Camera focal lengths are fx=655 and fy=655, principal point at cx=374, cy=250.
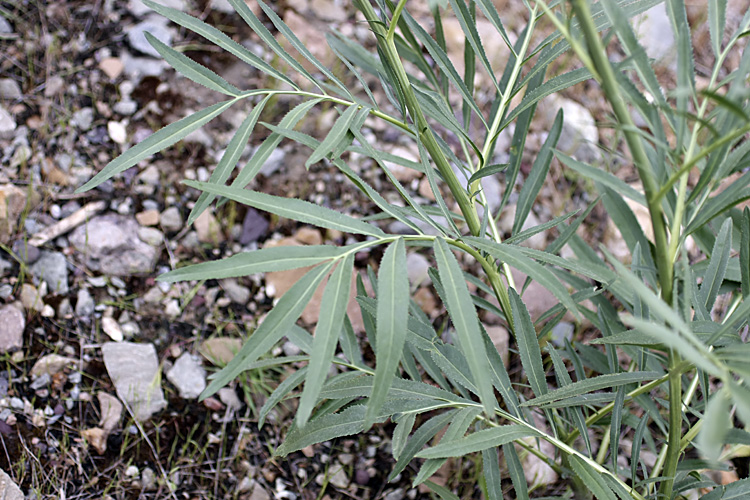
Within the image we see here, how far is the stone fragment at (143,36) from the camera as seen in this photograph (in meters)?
1.72

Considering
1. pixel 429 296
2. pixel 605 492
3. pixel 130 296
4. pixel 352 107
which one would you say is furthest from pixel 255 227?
pixel 605 492

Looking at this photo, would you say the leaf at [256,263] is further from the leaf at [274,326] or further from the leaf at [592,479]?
the leaf at [592,479]

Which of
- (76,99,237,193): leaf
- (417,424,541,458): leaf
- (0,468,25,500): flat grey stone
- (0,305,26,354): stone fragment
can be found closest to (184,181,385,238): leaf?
(76,99,237,193): leaf

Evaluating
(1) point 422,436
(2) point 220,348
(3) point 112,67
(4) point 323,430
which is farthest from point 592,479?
(3) point 112,67

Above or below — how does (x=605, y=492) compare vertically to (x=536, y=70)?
below

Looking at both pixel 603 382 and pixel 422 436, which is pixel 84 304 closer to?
pixel 422 436

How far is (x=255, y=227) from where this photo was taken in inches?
60.8

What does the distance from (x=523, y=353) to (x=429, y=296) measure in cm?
63

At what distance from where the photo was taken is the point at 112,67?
1687 millimetres

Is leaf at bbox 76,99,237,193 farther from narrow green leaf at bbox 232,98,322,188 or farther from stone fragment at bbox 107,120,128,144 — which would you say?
stone fragment at bbox 107,120,128,144

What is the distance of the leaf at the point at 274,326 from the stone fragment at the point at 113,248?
34.1 inches

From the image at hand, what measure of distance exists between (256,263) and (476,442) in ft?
1.07

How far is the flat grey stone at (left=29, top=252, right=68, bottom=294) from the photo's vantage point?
4.44ft

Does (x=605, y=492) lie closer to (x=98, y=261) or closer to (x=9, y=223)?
(x=98, y=261)
